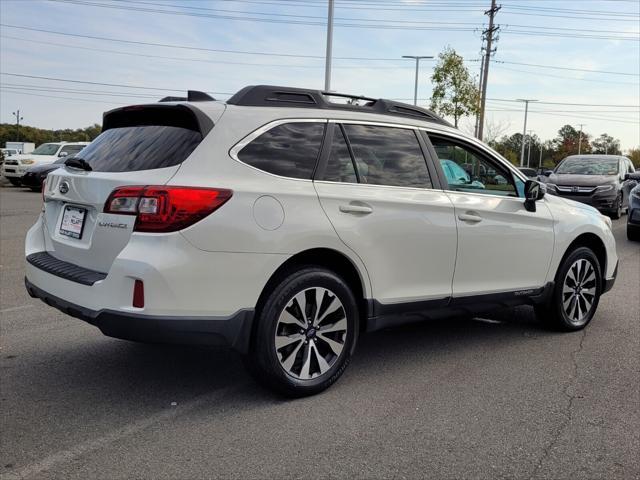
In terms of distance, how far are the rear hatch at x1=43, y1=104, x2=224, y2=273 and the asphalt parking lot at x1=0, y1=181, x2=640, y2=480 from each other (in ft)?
2.87

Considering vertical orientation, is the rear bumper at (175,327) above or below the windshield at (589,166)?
below

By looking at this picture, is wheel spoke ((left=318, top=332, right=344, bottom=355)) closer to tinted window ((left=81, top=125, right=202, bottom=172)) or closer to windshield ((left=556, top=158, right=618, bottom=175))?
tinted window ((left=81, top=125, right=202, bottom=172))

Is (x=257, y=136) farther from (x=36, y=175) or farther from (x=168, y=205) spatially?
(x=36, y=175)

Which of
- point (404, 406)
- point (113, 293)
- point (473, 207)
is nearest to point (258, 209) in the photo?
point (113, 293)

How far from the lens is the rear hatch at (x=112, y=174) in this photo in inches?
136

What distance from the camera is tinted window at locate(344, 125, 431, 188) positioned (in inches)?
164

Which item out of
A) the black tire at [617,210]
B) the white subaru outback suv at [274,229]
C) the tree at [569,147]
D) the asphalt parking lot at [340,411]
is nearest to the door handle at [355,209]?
the white subaru outback suv at [274,229]

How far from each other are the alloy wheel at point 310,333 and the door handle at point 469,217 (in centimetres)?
120

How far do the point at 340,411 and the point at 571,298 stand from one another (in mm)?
2825

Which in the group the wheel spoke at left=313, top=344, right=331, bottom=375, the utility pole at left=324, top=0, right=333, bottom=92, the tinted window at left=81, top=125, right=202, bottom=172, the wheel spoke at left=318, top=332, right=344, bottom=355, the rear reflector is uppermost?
the utility pole at left=324, top=0, right=333, bottom=92

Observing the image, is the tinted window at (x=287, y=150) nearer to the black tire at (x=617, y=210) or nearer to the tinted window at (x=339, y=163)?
the tinted window at (x=339, y=163)

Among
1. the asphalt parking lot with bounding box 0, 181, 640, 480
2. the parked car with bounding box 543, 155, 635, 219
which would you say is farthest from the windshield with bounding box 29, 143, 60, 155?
the asphalt parking lot with bounding box 0, 181, 640, 480

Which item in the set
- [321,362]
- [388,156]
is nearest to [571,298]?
[388,156]

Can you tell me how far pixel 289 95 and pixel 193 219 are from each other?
114 cm
